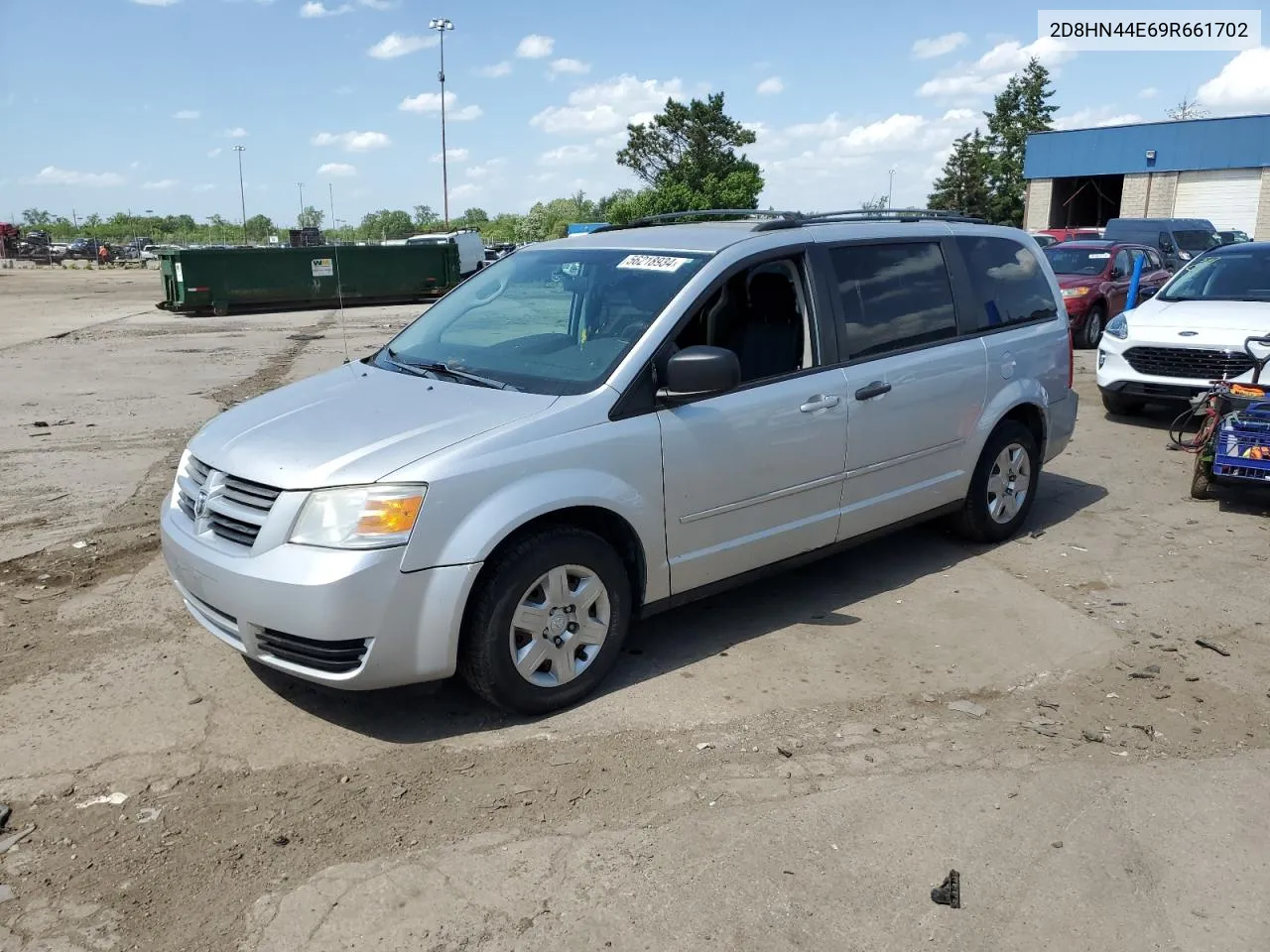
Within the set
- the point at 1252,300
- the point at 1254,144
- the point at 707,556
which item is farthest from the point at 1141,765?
the point at 1254,144

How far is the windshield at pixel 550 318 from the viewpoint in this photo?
14.2 feet

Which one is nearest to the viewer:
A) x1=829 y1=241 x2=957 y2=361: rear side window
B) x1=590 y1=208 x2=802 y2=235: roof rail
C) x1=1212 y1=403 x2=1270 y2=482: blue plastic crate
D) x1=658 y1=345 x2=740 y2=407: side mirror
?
x1=658 y1=345 x2=740 y2=407: side mirror

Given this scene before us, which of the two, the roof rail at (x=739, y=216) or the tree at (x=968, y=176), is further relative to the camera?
the tree at (x=968, y=176)

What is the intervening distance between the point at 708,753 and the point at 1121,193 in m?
50.3

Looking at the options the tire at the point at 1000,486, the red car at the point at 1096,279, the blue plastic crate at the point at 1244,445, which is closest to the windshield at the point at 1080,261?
the red car at the point at 1096,279

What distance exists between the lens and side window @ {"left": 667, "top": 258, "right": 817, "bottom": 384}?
449 centimetres

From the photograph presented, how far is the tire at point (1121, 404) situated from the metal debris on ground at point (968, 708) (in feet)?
21.7

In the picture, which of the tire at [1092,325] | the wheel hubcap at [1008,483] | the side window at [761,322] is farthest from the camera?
the tire at [1092,325]

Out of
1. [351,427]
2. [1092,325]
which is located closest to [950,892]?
[351,427]

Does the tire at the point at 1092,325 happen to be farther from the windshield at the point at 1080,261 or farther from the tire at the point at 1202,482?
the tire at the point at 1202,482

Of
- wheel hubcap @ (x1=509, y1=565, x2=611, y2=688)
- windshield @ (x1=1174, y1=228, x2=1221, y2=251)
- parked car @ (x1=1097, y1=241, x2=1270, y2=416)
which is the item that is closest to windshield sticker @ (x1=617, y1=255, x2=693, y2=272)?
wheel hubcap @ (x1=509, y1=565, x2=611, y2=688)

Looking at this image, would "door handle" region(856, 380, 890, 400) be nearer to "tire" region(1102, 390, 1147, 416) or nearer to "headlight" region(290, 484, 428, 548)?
"headlight" region(290, 484, 428, 548)

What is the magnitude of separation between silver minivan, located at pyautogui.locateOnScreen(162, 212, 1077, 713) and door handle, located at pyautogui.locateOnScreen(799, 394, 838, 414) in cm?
1

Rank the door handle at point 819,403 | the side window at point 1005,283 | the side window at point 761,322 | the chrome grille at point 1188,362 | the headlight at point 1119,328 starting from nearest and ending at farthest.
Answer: the side window at point 761,322 < the door handle at point 819,403 < the side window at point 1005,283 < the chrome grille at point 1188,362 < the headlight at point 1119,328
